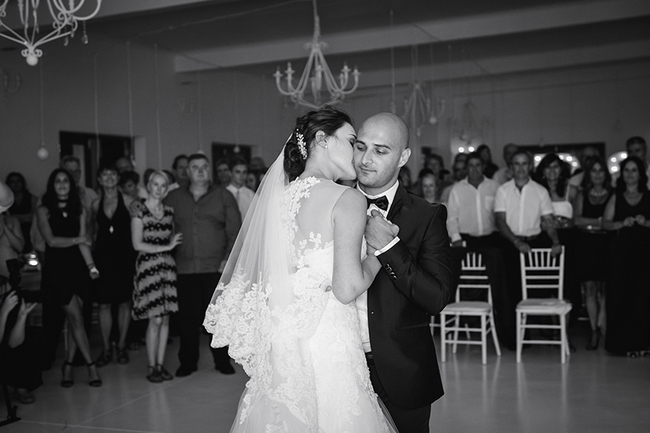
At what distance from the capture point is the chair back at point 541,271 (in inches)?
226

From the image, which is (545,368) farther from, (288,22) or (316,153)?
(288,22)

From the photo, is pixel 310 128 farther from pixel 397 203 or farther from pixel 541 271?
pixel 541 271

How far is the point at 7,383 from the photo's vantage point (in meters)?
4.66

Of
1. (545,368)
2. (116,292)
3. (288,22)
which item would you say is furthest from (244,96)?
(545,368)

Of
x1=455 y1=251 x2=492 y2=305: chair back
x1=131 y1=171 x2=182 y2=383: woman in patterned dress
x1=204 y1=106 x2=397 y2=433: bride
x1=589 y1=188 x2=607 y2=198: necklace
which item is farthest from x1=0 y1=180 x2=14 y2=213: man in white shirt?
x1=589 y1=188 x2=607 y2=198: necklace

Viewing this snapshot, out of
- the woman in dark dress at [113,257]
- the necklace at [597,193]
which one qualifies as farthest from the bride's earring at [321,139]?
the necklace at [597,193]

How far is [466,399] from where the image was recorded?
179 inches

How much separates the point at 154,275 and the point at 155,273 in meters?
0.02

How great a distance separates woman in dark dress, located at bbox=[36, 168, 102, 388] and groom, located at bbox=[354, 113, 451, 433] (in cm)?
356

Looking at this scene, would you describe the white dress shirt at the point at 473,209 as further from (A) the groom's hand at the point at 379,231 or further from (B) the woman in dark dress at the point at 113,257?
(A) the groom's hand at the point at 379,231

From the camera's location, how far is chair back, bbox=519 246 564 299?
5746 millimetres

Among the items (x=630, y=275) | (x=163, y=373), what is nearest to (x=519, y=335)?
(x=630, y=275)

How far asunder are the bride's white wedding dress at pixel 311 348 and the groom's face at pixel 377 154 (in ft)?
0.42

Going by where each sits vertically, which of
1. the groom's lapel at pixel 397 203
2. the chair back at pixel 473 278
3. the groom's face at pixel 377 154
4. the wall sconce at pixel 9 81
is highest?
the wall sconce at pixel 9 81
